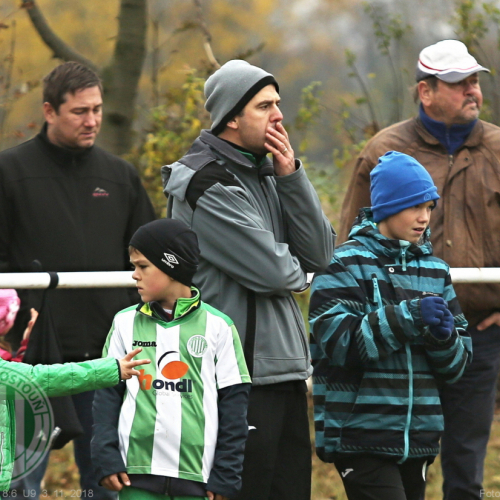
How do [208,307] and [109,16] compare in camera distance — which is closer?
[208,307]

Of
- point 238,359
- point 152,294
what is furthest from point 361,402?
point 152,294

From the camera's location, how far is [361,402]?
365 cm

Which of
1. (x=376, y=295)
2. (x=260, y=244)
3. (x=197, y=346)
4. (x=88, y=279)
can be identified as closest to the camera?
(x=197, y=346)

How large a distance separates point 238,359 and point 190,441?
313mm

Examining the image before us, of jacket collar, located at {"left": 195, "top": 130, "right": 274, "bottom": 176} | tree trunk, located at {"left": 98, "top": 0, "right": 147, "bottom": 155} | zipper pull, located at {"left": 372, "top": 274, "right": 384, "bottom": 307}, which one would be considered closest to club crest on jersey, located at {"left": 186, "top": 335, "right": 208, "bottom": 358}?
jacket collar, located at {"left": 195, "top": 130, "right": 274, "bottom": 176}

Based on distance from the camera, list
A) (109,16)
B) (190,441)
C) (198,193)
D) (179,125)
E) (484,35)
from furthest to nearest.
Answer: (109,16) < (484,35) < (179,125) < (198,193) < (190,441)

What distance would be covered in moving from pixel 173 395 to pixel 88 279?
910 millimetres

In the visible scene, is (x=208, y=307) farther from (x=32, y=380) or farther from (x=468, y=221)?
(x=468, y=221)

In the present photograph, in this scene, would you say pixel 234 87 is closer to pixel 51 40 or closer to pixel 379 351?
pixel 379 351

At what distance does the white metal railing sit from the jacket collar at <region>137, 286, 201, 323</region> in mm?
685

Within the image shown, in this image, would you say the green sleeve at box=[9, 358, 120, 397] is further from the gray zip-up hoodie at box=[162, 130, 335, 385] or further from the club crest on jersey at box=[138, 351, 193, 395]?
the gray zip-up hoodie at box=[162, 130, 335, 385]

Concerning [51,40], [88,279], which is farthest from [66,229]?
[51,40]

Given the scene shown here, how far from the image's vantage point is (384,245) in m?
3.81

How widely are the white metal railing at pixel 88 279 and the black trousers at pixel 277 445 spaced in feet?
2.64
